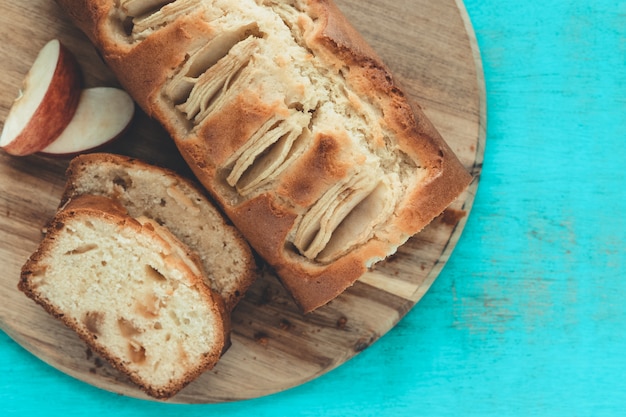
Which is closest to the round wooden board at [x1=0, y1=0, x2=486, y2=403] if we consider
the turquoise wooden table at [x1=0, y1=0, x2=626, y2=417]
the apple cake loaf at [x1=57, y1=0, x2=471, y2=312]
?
the turquoise wooden table at [x1=0, y1=0, x2=626, y2=417]

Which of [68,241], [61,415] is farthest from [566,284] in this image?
[61,415]

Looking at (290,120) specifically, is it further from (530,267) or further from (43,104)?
(530,267)

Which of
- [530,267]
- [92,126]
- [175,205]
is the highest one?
[92,126]

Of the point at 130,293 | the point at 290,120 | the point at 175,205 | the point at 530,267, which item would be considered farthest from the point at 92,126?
the point at 530,267

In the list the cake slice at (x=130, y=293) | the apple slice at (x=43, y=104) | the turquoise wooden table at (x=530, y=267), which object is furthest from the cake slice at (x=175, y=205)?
the turquoise wooden table at (x=530, y=267)

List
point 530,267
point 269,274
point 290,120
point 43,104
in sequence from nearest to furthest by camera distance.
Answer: point 290,120, point 43,104, point 269,274, point 530,267
